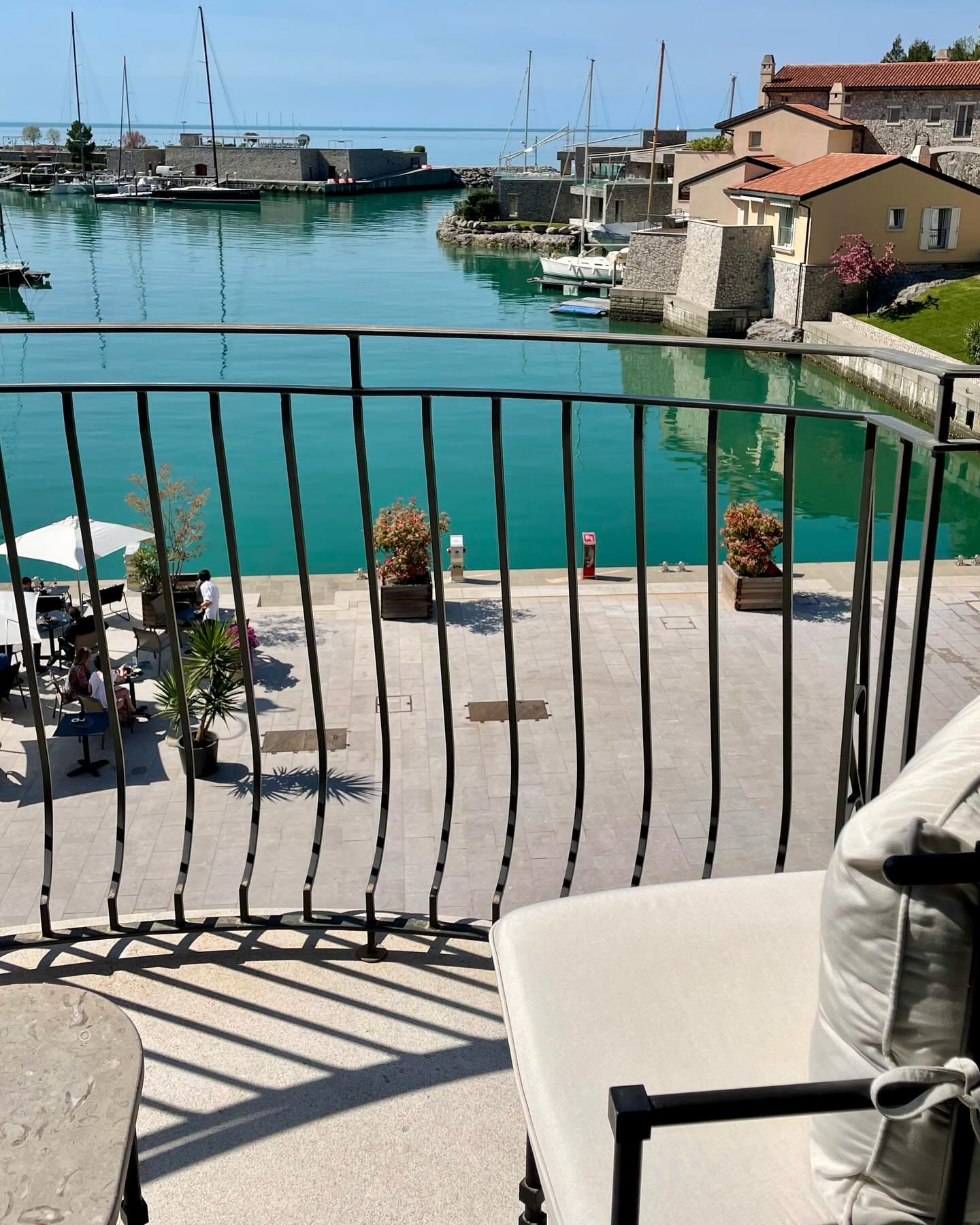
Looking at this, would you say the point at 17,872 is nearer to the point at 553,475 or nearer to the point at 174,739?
the point at 174,739

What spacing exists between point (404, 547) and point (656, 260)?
3384cm

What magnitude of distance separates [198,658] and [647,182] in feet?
200

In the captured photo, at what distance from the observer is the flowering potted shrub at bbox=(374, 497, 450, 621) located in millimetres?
14453

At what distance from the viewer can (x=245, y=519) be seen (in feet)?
88.2

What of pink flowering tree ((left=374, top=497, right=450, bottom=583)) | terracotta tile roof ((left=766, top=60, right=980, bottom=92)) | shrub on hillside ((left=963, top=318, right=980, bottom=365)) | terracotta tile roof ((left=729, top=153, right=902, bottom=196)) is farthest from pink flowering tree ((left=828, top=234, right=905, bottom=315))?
pink flowering tree ((left=374, top=497, right=450, bottom=583))

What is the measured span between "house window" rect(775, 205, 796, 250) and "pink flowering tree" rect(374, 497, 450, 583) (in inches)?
1149

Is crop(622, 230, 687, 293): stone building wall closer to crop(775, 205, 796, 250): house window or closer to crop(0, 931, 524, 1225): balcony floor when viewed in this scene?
crop(775, 205, 796, 250): house window

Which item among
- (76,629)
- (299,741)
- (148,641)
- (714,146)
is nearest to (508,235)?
(714,146)

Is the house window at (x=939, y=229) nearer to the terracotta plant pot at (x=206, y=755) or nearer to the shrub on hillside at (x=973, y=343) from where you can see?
the shrub on hillside at (x=973, y=343)

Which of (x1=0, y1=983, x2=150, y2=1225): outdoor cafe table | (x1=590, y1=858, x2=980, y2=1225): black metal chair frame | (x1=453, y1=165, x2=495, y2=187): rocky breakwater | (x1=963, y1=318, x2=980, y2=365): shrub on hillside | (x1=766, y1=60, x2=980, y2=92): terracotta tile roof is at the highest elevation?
(x1=766, y1=60, x2=980, y2=92): terracotta tile roof

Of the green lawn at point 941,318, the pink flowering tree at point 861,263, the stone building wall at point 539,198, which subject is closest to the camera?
the green lawn at point 941,318

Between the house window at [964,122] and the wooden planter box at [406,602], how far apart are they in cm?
4666

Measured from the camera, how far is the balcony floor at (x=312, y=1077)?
183cm

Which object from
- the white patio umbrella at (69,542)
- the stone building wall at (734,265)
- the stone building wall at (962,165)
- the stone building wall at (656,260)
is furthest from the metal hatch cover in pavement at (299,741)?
the stone building wall at (962,165)
